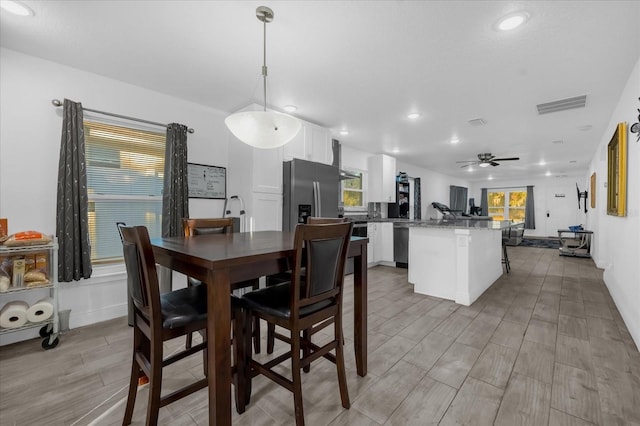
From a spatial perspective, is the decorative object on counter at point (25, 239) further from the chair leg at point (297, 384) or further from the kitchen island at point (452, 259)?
the kitchen island at point (452, 259)

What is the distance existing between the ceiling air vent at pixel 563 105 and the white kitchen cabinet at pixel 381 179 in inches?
118

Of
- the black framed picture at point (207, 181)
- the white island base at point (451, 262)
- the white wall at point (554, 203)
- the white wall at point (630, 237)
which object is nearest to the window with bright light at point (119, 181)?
the black framed picture at point (207, 181)

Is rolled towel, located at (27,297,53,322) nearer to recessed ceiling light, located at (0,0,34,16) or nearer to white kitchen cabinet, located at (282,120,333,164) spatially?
recessed ceiling light, located at (0,0,34,16)

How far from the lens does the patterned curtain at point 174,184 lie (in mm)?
3152

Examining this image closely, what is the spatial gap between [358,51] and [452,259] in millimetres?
2534

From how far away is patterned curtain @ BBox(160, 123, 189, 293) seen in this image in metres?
3.15

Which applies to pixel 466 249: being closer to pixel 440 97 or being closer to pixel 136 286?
pixel 440 97

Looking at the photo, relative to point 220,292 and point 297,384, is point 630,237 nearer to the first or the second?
point 297,384

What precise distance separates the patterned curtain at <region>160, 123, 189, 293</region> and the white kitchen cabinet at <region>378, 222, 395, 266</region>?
11.8 feet

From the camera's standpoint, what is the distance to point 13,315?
216cm

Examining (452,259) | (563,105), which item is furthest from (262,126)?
(563,105)

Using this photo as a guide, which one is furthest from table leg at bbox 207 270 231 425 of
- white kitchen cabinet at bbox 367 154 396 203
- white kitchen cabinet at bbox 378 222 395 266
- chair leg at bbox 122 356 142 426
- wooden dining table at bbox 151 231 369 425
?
white kitchen cabinet at bbox 367 154 396 203

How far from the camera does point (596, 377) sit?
183 centimetres

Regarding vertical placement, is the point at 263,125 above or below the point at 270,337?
above
